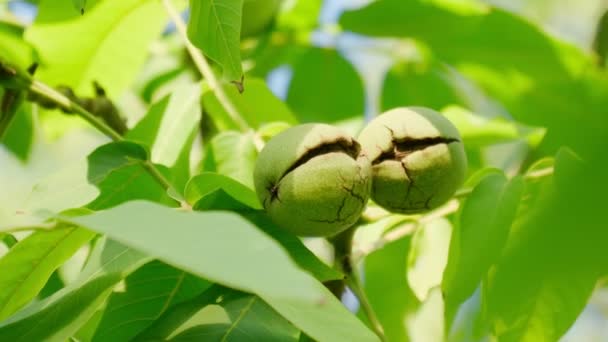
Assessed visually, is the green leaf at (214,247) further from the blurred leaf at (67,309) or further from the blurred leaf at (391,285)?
the blurred leaf at (391,285)

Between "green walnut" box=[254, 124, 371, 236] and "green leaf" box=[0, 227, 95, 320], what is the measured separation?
1.12 ft

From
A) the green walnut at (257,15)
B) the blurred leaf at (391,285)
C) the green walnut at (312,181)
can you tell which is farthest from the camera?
the green walnut at (257,15)

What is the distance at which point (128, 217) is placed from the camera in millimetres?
1124

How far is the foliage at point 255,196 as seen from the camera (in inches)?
48.7

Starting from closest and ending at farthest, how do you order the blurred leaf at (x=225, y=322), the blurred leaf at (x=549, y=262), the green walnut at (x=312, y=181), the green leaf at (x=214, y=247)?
1. the green leaf at (x=214, y=247)
2. the blurred leaf at (x=549, y=262)
3. the blurred leaf at (x=225, y=322)
4. the green walnut at (x=312, y=181)

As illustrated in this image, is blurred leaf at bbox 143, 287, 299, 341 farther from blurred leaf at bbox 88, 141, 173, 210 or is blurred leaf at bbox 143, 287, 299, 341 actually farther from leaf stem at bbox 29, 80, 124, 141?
leaf stem at bbox 29, 80, 124, 141

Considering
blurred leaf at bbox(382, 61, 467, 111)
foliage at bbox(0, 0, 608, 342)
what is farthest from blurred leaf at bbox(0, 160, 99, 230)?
blurred leaf at bbox(382, 61, 467, 111)

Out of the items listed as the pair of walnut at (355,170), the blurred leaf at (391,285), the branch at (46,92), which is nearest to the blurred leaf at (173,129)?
the branch at (46,92)

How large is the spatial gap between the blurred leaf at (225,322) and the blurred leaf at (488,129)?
99cm

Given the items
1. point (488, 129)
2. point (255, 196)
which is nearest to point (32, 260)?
point (255, 196)

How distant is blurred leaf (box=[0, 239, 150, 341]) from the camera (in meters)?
1.41

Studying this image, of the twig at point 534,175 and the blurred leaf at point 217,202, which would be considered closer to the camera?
the blurred leaf at point 217,202

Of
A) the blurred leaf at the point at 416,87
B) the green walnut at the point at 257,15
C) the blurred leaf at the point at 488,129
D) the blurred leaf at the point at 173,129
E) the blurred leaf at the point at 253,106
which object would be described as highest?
the green walnut at the point at 257,15

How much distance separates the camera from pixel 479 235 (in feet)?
5.60
